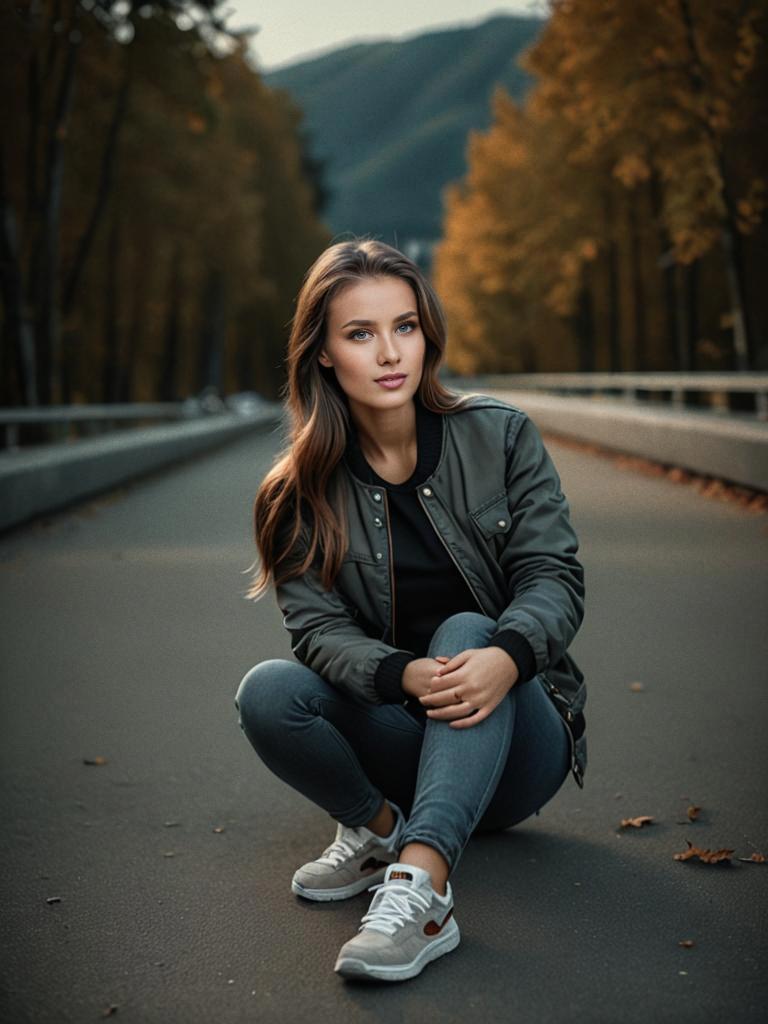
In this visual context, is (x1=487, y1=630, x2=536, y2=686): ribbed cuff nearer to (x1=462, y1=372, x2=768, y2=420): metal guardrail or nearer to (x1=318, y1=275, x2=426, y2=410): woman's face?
(x1=318, y1=275, x2=426, y2=410): woman's face

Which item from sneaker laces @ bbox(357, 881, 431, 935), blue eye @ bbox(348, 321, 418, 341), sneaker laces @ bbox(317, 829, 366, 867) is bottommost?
sneaker laces @ bbox(317, 829, 366, 867)

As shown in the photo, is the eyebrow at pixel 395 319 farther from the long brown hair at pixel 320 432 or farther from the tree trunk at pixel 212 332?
the tree trunk at pixel 212 332

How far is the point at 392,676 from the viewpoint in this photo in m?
3.45

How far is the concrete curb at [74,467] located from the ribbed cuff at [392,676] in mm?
6692

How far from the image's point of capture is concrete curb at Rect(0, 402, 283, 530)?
12.1m

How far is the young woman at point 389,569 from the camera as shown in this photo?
3.51 meters

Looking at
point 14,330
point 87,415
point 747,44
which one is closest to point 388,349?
point 87,415

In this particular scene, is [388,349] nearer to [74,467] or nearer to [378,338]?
[378,338]

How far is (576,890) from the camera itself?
140 inches

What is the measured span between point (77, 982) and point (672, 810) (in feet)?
6.21

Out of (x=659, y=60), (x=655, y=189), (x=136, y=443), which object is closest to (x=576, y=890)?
(x=136, y=443)

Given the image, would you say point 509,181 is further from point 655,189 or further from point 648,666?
point 648,666

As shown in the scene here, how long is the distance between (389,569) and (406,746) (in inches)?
17.1

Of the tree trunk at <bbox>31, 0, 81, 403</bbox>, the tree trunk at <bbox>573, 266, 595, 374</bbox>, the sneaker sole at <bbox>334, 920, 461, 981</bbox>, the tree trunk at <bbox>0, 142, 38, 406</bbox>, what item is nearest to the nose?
the sneaker sole at <bbox>334, 920, 461, 981</bbox>
